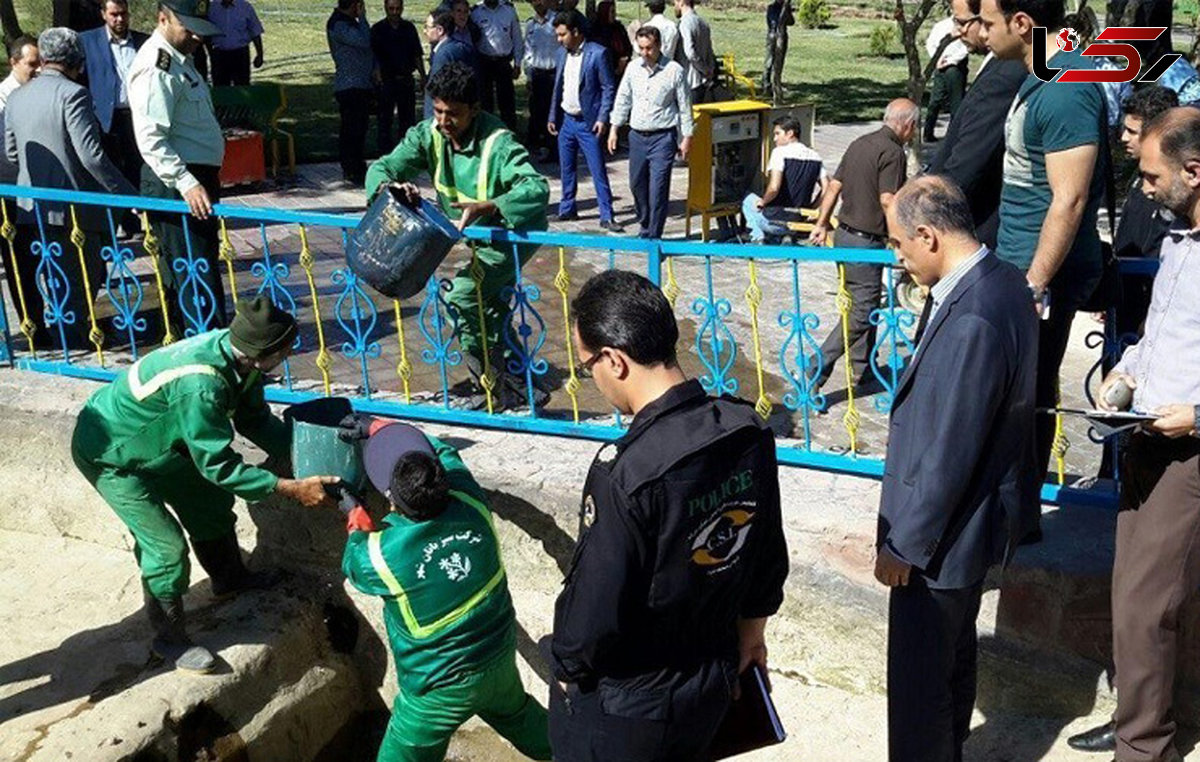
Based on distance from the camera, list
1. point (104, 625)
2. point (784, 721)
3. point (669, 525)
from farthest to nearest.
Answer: point (104, 625)
point (784, 721)
point (669, 525)

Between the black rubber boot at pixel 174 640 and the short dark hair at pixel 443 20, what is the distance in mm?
8260

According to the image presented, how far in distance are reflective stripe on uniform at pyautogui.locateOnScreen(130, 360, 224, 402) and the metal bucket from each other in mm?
818

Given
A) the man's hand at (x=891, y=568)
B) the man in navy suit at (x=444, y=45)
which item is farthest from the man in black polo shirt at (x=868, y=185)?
the man in navy suit at (x=444, y=45)

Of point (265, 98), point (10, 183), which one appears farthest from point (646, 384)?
point (265, 98)

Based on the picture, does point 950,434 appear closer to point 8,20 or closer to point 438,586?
point 438,586

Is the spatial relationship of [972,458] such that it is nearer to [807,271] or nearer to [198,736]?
[198,736]

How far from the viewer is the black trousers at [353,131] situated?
12.5 m

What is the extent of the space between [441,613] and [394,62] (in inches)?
383

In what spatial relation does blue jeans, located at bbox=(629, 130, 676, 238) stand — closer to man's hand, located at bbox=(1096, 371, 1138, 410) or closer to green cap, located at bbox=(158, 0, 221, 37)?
green cap, located at bbox=(158, 0, 221, 37)

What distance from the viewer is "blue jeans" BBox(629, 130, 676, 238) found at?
10.3 metres

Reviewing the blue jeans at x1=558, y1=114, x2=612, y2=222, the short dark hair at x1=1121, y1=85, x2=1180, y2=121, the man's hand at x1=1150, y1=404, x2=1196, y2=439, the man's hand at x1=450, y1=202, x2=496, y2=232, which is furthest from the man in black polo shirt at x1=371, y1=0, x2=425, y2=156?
the man's hand at x1=1150, y1=404, x2=1196, y2=439

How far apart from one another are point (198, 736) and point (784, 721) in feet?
7.29

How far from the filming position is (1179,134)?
12.3 feet

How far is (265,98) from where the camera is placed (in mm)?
12781
